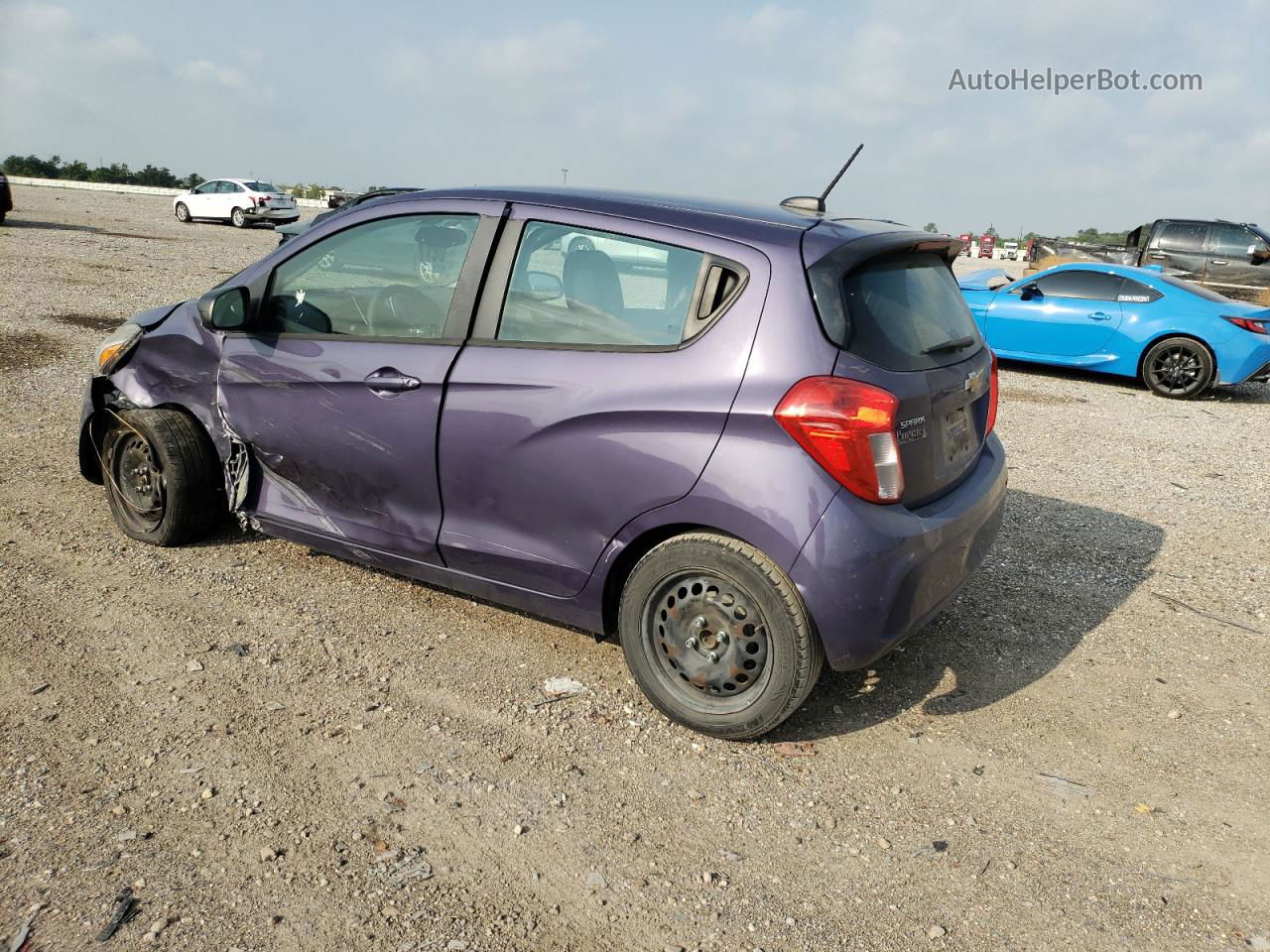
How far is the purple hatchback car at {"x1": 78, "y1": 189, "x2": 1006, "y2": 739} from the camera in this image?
A: 3121 millimetres

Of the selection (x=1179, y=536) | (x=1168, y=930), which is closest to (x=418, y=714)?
(x=1168, y=930)

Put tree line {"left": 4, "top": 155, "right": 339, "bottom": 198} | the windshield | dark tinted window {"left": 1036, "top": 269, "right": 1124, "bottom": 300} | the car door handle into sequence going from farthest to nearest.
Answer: tree line {"left": 4, "top": 155, "right": 339, "bottom": 198} < dark tinted window {"left": 1036, "top": 269, "right": 1124, "bottom": 300} < the windshield < the car door handle

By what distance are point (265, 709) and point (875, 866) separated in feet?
6.96

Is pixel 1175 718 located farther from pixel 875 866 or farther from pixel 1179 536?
pixel 1179 536

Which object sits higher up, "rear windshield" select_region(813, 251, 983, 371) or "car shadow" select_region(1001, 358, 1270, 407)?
"rear windshield" select_region(813, 251, 983, 371)

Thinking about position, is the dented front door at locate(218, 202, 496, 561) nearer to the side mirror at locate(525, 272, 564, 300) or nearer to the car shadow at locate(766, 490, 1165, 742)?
the side mirror at locate(525, 272, 564, 300)

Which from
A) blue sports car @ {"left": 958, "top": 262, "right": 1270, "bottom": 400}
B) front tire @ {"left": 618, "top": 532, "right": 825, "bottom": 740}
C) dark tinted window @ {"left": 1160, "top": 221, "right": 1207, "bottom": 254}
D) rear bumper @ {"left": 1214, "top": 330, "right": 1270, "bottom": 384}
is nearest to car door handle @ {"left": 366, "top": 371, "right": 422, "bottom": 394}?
front tire @ {"left": 618, "top": 532, "right": 825, "bottom": 740}

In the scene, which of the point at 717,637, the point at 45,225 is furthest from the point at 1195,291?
the point at 45,225

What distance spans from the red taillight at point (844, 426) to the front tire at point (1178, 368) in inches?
373

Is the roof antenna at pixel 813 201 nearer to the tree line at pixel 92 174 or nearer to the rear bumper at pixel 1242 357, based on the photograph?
the rear bumper at pixel 1242 357

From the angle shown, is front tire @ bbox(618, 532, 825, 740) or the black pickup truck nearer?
front tire @ bbox(618, 532, 825, 740)

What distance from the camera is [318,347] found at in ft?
13.3

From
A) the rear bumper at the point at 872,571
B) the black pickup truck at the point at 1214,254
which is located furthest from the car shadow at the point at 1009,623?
the black pickup truck at the point at 1214,254

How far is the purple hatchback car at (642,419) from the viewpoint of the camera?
3.12m
